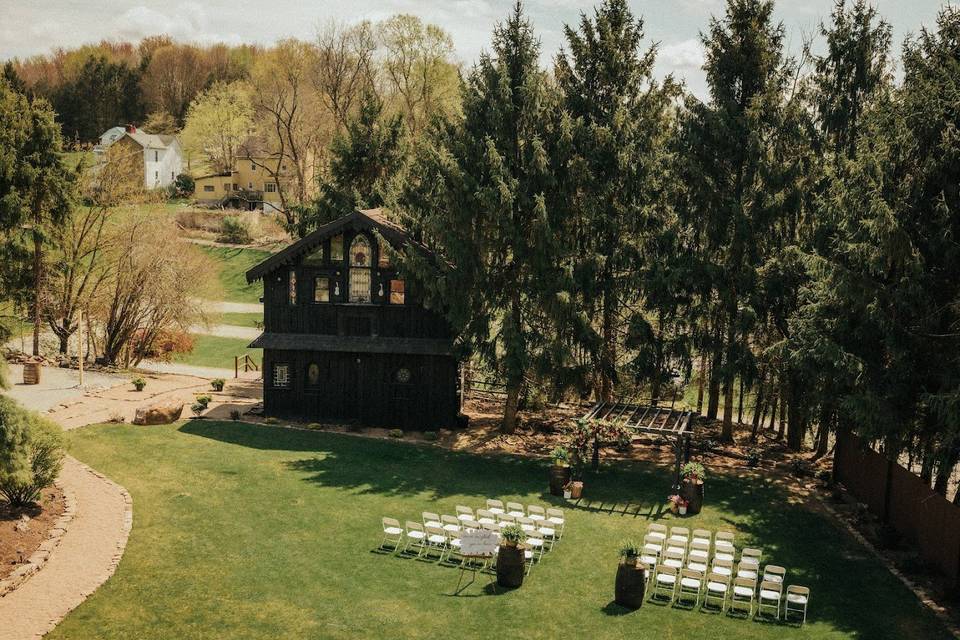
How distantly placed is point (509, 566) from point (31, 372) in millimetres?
24020

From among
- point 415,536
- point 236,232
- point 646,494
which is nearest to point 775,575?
point 646,494

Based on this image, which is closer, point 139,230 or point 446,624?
point 446,624

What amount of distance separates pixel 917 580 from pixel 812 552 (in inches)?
93.9

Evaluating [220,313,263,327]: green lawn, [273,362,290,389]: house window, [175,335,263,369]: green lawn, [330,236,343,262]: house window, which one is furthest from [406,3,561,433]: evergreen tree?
[220,313,263,327]: green lawn

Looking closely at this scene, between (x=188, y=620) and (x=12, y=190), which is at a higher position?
(x=12, y=190)

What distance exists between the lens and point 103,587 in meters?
16.4

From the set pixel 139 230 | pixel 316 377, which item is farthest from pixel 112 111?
pixel 316 377

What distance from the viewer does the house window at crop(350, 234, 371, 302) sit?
97.5ft

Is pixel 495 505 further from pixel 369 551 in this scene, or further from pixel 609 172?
pixel 609 172

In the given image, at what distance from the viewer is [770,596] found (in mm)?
16219

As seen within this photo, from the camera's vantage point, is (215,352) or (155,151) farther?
(155,151)

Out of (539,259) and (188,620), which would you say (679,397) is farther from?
(188,620)

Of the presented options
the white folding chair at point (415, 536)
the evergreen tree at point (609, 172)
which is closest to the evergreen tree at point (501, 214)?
the evergreen tree at point (609, 172)

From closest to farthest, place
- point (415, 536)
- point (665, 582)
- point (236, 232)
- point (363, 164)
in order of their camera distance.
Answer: point (665, 582) < point (415, 536) < point (363, 164) < point (236, 232)
